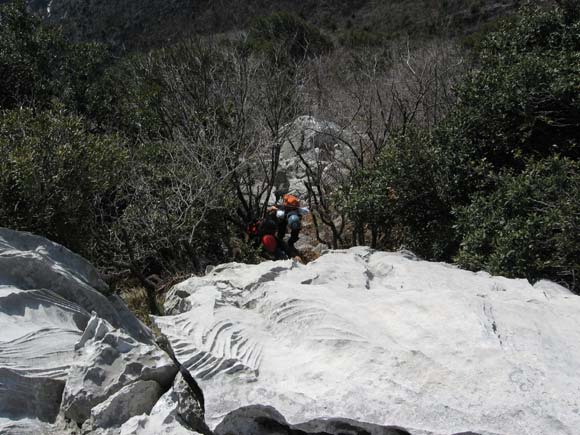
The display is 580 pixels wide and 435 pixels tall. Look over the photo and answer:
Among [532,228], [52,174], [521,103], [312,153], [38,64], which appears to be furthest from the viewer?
[312,153]

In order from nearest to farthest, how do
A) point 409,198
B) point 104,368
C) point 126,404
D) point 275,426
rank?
point 275,426 → point 126,404 → point 104,368 → point 409,198

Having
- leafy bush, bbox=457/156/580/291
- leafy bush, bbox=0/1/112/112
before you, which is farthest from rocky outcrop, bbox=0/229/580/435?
leafy bush, bbox=0/1/112/112

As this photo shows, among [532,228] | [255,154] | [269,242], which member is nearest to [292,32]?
[255,154]

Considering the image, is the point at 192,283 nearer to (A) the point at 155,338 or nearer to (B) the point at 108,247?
(A) the point at 155,338

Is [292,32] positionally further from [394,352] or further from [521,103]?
[394,352]

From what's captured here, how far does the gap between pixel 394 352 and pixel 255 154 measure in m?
8.28

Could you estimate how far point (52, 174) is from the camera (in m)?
7.21

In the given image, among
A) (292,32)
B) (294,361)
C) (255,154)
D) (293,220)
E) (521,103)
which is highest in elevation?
(292,32)

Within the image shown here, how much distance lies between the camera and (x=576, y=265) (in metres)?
6.39

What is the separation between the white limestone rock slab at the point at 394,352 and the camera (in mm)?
3664

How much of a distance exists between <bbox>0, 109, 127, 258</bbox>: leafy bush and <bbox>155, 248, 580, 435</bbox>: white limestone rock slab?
8.92 ft

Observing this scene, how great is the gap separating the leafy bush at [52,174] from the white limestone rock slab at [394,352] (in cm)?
272

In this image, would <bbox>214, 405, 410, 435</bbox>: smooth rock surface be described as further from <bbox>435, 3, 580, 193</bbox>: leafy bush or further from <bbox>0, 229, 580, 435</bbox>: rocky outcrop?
<bbox>435, 3, 580, 193</bbox>: leafy bush

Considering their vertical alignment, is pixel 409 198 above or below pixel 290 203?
above
